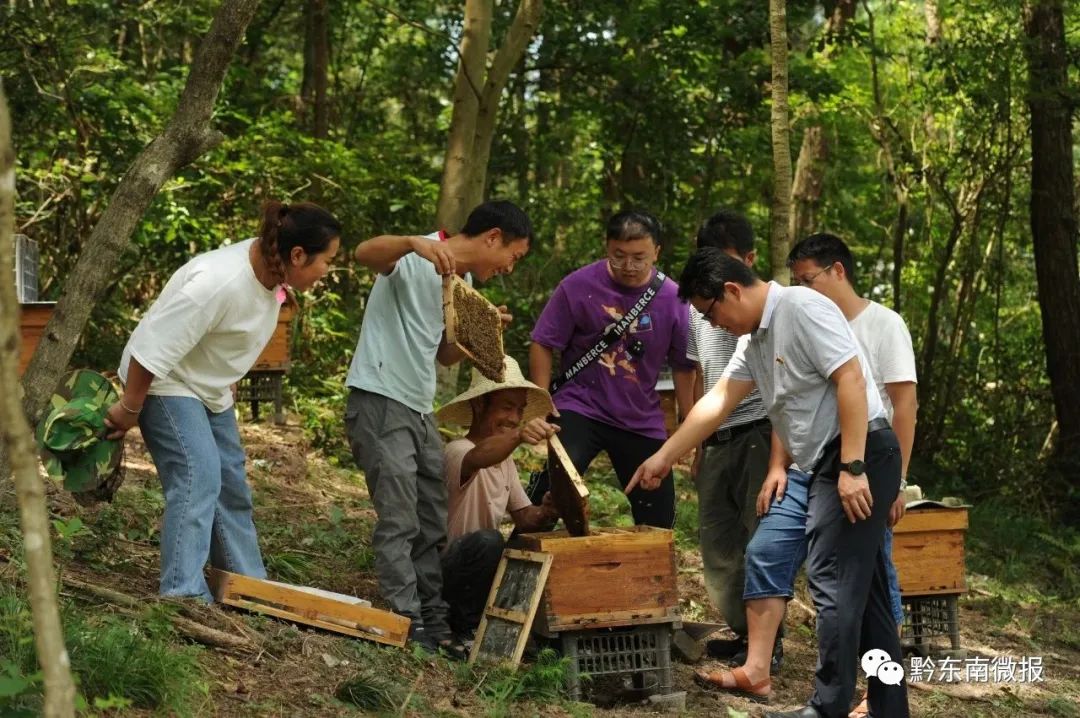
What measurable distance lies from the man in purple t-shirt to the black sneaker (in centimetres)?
70

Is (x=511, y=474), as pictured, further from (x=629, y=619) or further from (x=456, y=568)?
(x=629, y=619)

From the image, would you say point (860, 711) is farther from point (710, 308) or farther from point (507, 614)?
point (710, 308)

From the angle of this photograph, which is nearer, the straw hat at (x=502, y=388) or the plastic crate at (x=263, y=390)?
the straw hat at (x=502, y=388)

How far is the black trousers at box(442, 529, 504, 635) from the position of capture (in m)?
6.13

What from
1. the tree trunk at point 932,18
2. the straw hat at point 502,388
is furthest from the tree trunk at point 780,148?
the tree trunk at point 932,18

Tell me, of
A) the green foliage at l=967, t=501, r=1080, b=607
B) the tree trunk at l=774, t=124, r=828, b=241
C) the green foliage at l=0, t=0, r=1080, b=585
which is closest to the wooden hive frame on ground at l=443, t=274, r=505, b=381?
the green foliage at l=0, t=0, r=1080, b=585

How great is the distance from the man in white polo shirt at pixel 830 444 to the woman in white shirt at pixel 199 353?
1709 millimetres

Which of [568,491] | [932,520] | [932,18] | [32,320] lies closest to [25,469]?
[568,491]

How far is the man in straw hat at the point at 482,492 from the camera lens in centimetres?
614

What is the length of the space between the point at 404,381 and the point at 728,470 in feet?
6.17

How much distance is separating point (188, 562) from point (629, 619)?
1937 mm

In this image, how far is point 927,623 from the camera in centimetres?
712
